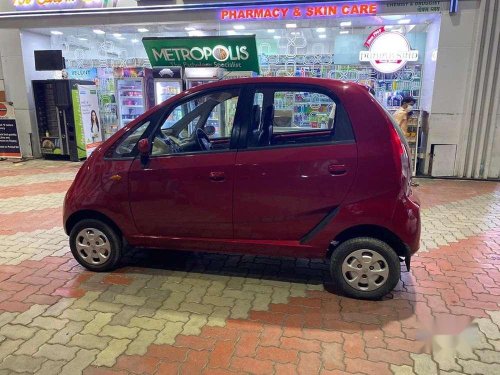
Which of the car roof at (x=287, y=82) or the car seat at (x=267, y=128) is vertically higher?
the car roof at (x=287, y=82)

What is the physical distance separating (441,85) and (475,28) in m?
1.10

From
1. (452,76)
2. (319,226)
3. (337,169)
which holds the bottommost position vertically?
(319,226)

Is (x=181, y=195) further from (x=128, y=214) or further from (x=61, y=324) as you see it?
(x=61, y=324)

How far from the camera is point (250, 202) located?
133 inches

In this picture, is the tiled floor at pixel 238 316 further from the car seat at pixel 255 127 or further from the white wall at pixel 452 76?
the white wall at pixel 452 76

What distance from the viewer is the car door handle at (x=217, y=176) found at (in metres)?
3.37

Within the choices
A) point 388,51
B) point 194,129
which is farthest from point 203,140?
point 388,51

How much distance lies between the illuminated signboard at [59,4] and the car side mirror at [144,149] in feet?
21.0

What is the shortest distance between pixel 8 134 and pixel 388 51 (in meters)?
8.93

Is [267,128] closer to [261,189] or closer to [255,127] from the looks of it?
[255,127]

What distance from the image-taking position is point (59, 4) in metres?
8.84

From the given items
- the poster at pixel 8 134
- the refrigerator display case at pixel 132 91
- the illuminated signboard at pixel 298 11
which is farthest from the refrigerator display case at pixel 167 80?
the poster at pixel 8 134

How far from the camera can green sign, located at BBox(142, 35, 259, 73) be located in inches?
300

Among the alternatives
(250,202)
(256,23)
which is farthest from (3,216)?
(256,23)
